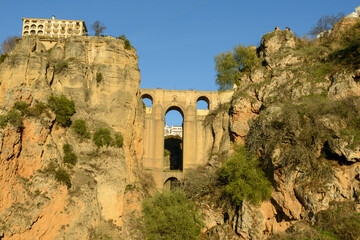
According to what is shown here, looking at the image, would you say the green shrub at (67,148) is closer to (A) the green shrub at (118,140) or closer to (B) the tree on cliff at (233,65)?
(A) the green shrub at (118,140)

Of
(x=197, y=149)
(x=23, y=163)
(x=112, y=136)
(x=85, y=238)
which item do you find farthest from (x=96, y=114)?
(x=197, y=149)

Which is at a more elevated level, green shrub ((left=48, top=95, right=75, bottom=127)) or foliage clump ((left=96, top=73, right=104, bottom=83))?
foliage clump ((left=96, top=73, right=104, bottom=83))

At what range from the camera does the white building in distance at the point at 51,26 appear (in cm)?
4178

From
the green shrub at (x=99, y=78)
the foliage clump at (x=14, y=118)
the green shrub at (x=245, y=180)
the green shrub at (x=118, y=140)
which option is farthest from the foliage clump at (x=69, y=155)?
the green shrub at (x=245, y=180)

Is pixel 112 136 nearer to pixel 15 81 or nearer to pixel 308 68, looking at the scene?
pixel 15 81

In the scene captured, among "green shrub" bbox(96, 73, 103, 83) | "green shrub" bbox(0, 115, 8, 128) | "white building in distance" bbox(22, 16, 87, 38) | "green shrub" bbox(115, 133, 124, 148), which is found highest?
"white building in distance" bbox(22, 16, 87, 38)

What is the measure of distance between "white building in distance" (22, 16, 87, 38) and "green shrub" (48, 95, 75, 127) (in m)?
15.3

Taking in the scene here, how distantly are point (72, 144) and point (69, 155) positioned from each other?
1.03 meters

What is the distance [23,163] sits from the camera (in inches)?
942

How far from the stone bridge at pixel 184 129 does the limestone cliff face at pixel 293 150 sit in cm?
553

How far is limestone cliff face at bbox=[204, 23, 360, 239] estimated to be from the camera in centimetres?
2364

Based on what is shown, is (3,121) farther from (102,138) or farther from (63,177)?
(102,138)

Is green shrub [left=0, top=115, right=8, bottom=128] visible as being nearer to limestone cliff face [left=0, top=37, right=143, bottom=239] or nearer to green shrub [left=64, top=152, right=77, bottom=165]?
limestone cliff face [left=0, top=37, right=143, bottom=239]

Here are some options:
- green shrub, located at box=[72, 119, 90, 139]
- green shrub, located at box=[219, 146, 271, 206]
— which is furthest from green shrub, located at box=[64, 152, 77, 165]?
green shrub, located at box=[219, 146, 271, 206]
